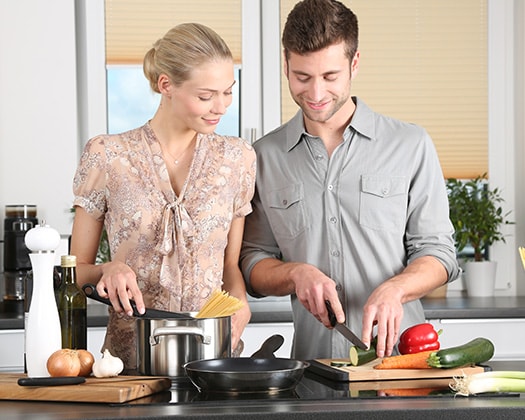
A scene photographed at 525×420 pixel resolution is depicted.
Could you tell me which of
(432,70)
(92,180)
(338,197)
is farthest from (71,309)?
(432,70)

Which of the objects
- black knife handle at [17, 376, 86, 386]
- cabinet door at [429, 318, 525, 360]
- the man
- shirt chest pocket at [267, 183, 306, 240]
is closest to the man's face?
the man

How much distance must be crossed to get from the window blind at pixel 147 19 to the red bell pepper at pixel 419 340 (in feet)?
8.05

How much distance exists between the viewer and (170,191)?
7.47ft

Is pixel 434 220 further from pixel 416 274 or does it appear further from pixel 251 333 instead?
pixel 251 333

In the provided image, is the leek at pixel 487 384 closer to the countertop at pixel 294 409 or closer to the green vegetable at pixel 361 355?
the countertop at pixel 294 409

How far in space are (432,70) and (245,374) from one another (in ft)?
9.31

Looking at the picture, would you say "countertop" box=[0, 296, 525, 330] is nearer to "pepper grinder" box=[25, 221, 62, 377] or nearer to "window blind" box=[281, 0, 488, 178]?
"window blind" box=[281, 0, 488, 178]

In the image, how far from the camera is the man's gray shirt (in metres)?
2.39

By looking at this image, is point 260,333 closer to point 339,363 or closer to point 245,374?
point 339,363

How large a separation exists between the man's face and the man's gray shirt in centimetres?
17

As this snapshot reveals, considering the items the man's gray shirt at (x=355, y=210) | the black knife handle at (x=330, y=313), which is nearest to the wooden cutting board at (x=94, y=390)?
the black knife handle at (x=330, y=313)

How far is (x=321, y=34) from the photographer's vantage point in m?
2.24

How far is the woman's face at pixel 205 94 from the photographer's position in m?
2.20

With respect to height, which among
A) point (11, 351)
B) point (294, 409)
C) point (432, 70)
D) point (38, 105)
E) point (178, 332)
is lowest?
point (11, 351)
